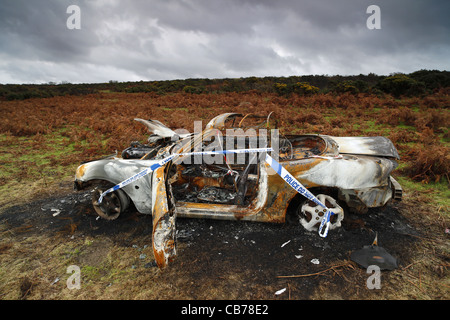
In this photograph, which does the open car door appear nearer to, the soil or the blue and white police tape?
the soil

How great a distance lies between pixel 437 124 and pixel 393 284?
8765mm

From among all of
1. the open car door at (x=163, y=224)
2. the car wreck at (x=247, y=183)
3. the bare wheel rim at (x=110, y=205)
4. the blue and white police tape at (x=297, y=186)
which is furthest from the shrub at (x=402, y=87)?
the bare wheel rim at (x=110, y=205)

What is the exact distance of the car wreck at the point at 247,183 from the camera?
9.27 feet

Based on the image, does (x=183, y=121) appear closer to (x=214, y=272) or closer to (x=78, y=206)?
(x=78, y=206)

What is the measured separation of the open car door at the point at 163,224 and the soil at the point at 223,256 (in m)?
0.43

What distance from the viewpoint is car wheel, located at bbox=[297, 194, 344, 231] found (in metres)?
3.01

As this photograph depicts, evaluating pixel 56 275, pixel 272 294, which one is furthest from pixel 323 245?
pixel 56 275

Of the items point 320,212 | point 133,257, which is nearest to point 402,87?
point 320,212

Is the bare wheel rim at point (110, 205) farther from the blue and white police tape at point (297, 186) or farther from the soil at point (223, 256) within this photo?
the blue and white police tape at point (297, 186)

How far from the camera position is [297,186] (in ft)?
9.30

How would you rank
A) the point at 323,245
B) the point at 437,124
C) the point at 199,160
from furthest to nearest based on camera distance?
the point at 437,124 < the point at 199,160 < the point at 323,245

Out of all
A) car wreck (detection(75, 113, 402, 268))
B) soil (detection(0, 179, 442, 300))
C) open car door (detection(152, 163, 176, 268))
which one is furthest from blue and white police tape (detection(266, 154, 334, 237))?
open car door (detection(152, 163, 176, 268))

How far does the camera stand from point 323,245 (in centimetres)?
295

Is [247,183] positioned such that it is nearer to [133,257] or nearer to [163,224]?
[163,224]
